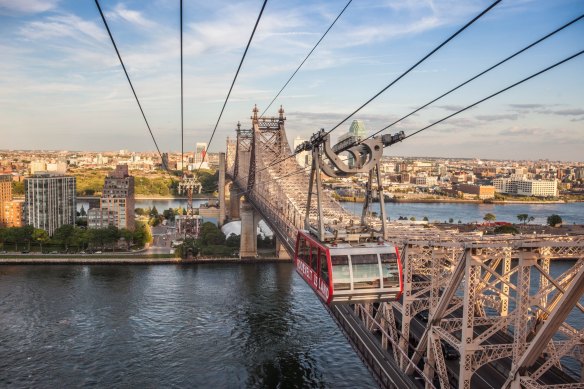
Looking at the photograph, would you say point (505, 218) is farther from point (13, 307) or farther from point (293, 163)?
point (13, 307)

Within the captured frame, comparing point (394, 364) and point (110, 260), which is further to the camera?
point (110, 260)

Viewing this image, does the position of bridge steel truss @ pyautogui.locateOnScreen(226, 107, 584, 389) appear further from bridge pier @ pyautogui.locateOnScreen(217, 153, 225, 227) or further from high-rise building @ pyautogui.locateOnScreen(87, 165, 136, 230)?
bridge pier @ pyautogui.locateOnScreen(217, 153, 225, 227)

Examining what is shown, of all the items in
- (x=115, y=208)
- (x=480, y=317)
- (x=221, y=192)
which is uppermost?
(x=221, y=192)

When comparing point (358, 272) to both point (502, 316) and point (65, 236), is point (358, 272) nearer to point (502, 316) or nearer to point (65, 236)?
point (502, 316)

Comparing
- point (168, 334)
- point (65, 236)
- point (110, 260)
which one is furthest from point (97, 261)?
point (168, 334)

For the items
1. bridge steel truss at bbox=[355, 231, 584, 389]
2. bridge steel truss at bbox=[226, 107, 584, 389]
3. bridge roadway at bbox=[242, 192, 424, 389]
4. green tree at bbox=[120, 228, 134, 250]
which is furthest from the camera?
green tree at bbox=[120, 228, 134, 250]

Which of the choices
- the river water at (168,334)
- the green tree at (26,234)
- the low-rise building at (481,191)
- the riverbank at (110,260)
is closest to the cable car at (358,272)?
the river water at (168,334)

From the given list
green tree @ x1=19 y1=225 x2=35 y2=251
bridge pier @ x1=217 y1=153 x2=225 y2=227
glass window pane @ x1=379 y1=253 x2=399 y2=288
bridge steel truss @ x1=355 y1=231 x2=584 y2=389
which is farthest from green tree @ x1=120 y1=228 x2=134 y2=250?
glass window pane @ x1=379 y1=253 x2=399 y2=288
